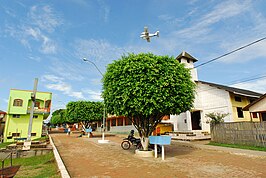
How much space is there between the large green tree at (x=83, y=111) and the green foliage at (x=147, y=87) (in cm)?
1825

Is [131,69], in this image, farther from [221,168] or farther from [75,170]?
[221,168]

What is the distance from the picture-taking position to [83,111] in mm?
27500

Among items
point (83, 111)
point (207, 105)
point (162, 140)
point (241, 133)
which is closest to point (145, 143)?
point (162, 140)

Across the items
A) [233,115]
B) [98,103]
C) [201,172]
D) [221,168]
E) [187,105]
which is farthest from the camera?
[98,103]

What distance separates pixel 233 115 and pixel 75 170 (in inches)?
746

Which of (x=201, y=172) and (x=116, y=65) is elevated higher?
(x=116, y=65)

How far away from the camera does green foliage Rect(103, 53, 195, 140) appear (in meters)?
9.11

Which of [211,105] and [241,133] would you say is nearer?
[241,133]

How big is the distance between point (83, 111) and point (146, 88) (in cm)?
2061

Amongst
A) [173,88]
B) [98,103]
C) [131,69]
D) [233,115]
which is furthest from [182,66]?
[98,103]

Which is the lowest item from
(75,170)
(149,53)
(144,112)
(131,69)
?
(75,170)

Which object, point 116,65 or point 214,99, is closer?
point 116,65

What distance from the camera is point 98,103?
→ 3022 cm

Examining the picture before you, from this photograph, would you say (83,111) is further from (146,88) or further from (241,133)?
(241,133)
